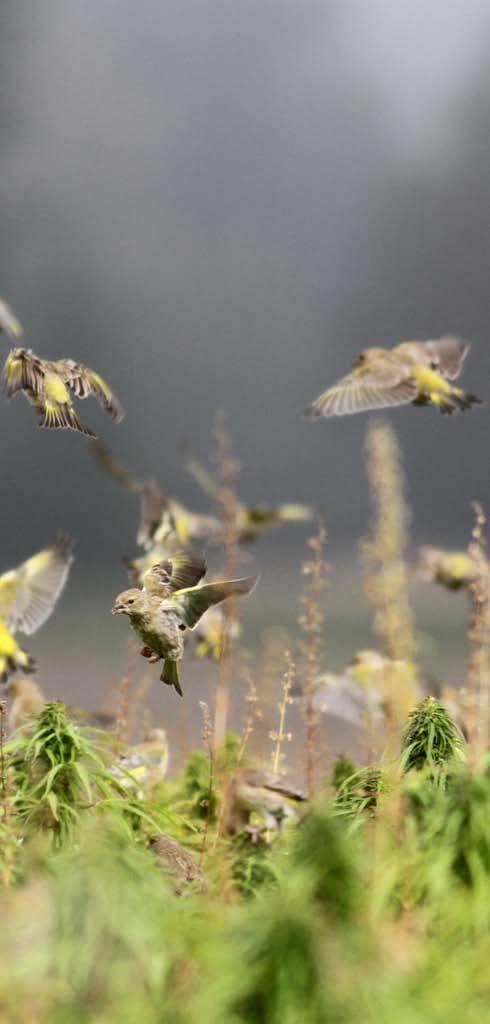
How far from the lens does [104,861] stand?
106 inches

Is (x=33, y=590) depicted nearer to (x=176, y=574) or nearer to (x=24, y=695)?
(x=24, y=695)

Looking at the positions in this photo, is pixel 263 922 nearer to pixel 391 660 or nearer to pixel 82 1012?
pixel 82 1012

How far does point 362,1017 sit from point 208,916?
2.67 feet

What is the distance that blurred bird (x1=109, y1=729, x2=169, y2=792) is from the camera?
548 cm

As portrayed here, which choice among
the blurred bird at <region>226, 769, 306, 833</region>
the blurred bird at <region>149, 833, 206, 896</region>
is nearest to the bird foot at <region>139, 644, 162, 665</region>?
the blurred bird at <region>149, 833, 206, 896</region>

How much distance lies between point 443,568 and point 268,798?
3021 millimetres

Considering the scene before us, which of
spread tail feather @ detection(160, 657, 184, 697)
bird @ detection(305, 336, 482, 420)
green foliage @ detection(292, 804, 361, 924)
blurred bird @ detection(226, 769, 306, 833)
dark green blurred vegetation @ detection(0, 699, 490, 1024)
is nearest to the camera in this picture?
dark green blurred vegetation @ detection(0, 699, 490, 1024)

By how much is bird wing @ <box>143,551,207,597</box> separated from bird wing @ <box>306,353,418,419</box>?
1540 millimetres

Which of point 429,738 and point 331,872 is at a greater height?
point 429,738

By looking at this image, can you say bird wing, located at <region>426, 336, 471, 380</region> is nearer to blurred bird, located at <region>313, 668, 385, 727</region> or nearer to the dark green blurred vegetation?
blurred bird, located at <region>313, 668, 385, 727</region>

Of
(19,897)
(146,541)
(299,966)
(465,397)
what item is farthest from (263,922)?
(146,541)

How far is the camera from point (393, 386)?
613cm

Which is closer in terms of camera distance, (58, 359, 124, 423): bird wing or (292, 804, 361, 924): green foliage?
(292, 804, 361, 924): green foliage

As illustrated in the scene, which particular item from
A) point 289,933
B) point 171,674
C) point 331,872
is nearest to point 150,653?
point 171,674
